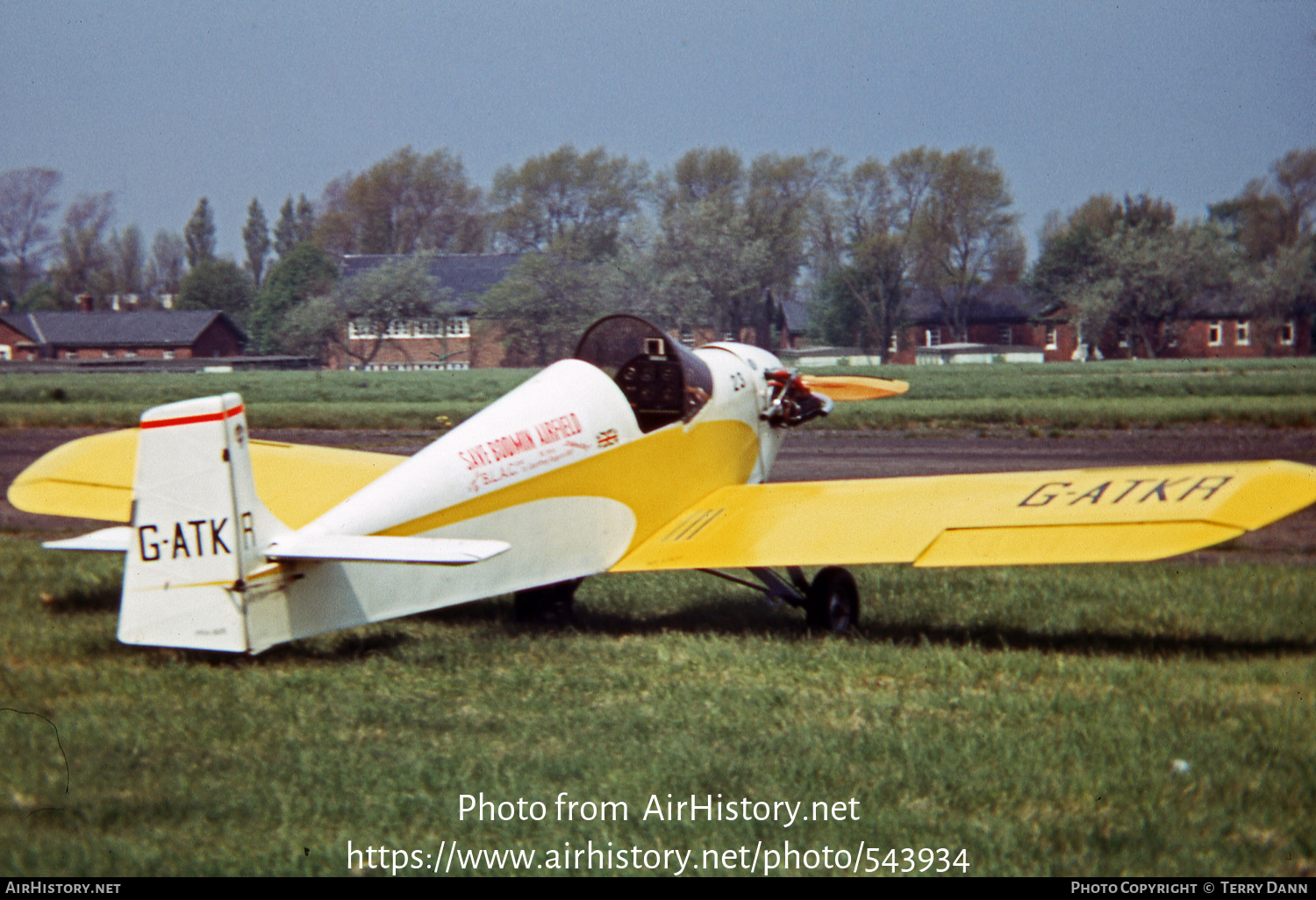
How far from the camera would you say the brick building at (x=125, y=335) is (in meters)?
57.6

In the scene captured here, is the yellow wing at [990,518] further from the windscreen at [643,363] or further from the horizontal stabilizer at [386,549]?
the horizontal stabilizer at [386,549]

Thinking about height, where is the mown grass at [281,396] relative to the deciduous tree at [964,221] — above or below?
below

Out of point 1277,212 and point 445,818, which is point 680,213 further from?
point 445,818

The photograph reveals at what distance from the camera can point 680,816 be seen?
4.55m

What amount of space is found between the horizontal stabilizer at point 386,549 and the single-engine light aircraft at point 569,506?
18 millimetres

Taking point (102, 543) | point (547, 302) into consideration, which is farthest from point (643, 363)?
point (547, 302)

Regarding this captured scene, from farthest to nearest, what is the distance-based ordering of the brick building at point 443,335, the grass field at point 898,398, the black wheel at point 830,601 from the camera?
the brick building at point 443,335
the grass field at point 898,398
the black wheel at point 830,601

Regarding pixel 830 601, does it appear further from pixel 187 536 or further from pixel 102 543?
pixel 102 543

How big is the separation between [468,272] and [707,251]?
12.7 metres

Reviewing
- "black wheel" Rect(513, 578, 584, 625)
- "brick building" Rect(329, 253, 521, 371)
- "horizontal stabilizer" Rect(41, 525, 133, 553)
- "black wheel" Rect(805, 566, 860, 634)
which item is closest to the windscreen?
"black wheel" Rect(513, 578, 584, 625)

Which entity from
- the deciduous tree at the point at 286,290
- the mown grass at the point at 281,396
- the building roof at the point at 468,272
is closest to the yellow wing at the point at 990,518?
the mown grass at the point at 281,396

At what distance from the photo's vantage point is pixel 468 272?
44.4 meters

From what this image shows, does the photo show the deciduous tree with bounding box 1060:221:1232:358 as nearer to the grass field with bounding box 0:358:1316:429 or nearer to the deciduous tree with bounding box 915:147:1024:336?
the deciduous tree with bounding box 915:147:1024:336
